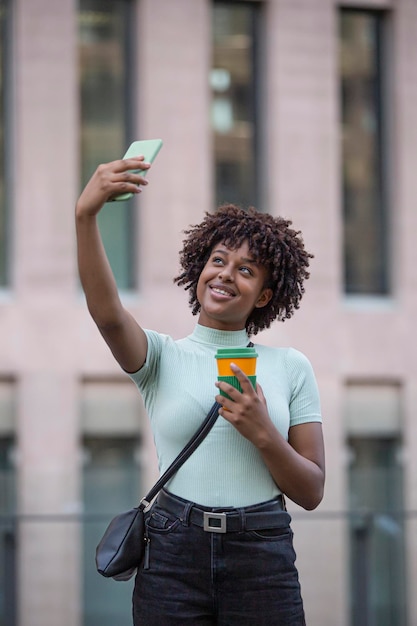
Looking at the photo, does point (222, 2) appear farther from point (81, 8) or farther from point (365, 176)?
point (365, 176)

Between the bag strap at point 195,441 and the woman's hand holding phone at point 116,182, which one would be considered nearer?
the woman's hand holding phone at point 116,182

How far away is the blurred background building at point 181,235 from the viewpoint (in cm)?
947

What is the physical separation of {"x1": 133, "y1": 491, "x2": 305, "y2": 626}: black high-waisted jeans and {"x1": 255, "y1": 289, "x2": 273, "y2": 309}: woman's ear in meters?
0.57

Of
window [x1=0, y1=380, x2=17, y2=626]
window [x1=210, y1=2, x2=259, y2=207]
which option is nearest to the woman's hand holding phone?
window [x1=0, y1=380, x2=17, y2=626]

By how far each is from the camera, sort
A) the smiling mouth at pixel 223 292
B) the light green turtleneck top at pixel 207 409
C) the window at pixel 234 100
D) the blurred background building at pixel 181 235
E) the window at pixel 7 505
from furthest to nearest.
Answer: the window at pixel 234 100 < the blurred background building at pixel 181 235 < the window at pixel 7 505 < the smiling mouth at pixel 223 292 < the light green turtleneck top at pixel 207 409

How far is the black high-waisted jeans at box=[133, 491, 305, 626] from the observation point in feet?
10.1

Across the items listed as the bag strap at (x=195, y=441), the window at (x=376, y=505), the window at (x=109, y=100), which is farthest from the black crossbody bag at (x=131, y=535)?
the window at (x=109, y=100)

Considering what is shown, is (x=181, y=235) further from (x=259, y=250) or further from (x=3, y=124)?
(x=259, y=250)

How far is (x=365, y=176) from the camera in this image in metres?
10.7

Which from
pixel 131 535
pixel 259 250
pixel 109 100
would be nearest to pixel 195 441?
pixel 131 535

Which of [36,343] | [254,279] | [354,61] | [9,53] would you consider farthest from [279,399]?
[354,61]

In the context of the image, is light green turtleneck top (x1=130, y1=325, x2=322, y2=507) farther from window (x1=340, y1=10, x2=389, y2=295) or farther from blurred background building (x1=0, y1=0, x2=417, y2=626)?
window (x1=340, y1=10, x2=389, y2=295)

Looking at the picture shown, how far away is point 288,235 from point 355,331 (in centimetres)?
710

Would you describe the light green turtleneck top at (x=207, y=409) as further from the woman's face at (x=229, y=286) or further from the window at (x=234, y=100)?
the window at (x=234, y=100)
